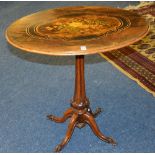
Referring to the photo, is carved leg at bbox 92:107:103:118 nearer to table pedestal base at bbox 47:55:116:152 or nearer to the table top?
table pedestal base at bbox 47:55:116:152

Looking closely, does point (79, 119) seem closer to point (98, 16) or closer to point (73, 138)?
point (73, 138)

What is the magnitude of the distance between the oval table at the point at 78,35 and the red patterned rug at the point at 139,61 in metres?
0.71

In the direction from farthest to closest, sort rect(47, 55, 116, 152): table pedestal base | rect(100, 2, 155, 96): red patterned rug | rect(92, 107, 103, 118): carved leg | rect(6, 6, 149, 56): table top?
rect(100, 2, 155, 96): red patterned rug
rect(92, 107, 103, 118): carved leg
rect(47, 55, 116, 152): table pedestal base
rect(6, 6, 149, 56): table top

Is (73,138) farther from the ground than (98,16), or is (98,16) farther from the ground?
(98,16)

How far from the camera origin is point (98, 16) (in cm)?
206

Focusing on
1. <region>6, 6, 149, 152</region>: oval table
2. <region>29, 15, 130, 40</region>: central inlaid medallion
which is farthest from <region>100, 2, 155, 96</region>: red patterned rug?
<region>29, 15, 130, 40</region>: central inlaid medallion

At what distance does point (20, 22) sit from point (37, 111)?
0.82m

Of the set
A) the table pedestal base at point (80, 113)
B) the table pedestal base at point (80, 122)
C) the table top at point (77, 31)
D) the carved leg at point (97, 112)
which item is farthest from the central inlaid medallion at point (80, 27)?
the carved leg at point (97, 112)

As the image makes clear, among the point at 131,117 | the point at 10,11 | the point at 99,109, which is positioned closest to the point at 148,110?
the point at 131,117

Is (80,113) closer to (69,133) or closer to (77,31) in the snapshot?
(69,133)

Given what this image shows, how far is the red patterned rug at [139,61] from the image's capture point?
286 centimetres

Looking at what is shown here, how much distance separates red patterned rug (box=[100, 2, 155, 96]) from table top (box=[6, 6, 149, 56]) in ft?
3.01

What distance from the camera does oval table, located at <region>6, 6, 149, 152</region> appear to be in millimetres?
1613

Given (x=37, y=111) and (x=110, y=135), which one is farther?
(x=37, y=111)
